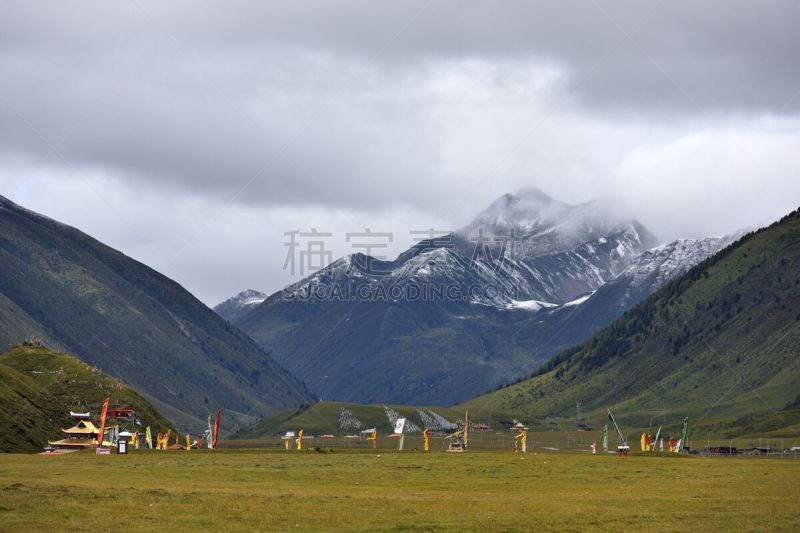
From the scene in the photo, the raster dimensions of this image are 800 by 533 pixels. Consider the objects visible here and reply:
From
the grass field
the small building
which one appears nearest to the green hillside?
the small building

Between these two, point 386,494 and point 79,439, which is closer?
point 386,494

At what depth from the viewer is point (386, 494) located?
72.9m

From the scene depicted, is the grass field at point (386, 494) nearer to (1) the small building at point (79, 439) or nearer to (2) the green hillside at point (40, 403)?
(1) the small building at point (79, 439)

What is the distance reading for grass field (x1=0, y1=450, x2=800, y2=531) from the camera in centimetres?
5750

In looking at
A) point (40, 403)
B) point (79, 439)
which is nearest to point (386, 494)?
point (79, 439)

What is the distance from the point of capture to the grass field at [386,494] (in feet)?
189

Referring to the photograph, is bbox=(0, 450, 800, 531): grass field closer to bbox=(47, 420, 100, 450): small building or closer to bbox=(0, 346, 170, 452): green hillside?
bbox=(47, 420, 100, 450): small building

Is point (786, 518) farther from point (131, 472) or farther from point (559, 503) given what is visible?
point (131, 472)

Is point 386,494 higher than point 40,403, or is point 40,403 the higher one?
point 40,403

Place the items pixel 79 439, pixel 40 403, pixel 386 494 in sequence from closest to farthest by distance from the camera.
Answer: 1. pixel 386 494
2. pixel 79 439
3. pixel 40 403

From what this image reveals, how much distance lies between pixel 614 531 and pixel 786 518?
429 inches

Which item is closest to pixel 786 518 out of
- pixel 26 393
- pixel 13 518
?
pixel 13 518

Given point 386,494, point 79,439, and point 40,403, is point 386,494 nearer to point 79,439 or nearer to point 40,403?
point 79,439

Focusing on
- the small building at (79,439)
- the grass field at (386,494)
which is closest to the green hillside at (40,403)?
the small building at (79,439)
